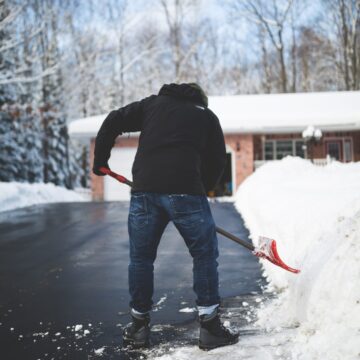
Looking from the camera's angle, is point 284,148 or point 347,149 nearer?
point 347,149

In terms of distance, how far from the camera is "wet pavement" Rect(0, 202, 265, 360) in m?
2.92

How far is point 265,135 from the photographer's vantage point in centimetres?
2059

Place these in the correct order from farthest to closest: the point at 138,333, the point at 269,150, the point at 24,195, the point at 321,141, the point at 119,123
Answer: the point at 269,150 < the point at 321,141 < the point at 24,195 < the point at 119,123 < the point at 138,333

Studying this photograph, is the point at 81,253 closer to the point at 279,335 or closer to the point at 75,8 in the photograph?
the point at 279,335

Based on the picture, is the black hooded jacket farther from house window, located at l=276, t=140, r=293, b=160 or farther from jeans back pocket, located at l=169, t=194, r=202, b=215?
house window, located at l=276, t=140, r=293, b=160

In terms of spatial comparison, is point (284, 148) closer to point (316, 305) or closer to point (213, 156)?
Answer: point (213, 156)

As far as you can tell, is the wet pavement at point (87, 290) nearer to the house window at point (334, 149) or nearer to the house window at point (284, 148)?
the house window at point (284, 148)

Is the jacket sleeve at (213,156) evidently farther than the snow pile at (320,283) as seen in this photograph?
Yes

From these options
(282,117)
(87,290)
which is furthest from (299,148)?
(87,290)

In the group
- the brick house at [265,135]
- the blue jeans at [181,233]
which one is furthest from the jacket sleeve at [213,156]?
the brick house at [265,135]

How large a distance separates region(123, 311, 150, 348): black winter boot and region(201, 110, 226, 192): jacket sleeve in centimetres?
99

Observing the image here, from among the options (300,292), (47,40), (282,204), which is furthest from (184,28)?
(300,292)

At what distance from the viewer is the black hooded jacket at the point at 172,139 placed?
280 cm

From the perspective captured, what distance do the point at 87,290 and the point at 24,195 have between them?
10.1 metres
